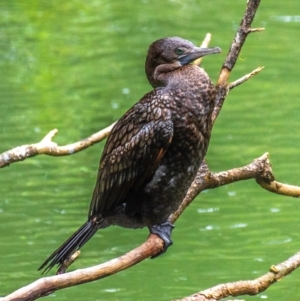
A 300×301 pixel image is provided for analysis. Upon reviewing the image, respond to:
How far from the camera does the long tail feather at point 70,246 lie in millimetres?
3879

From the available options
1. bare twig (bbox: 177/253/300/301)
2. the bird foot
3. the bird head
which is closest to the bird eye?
the bird head

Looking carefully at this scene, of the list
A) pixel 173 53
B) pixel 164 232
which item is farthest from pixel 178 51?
pixel 164 232

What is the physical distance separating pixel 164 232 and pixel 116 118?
571 centimetres

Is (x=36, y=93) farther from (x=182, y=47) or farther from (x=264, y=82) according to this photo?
(x=182, y=47)

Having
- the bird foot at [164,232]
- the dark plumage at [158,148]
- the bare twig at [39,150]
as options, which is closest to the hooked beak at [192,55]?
the dark plumage at [158,148]

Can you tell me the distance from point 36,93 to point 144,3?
144 inches

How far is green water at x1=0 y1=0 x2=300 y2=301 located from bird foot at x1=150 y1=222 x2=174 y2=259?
962mm

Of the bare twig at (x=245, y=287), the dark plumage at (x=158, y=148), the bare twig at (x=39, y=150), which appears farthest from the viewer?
the bare twig at (x=39, y=150)

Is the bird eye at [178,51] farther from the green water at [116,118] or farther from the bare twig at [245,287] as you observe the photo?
the bare twig at [245,287]

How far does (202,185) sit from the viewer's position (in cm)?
418

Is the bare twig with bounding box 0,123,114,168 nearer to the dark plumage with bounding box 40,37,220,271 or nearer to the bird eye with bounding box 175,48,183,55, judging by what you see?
the dark plumage with bounding box 40,37,220,271

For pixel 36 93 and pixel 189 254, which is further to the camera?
pixel 36 93

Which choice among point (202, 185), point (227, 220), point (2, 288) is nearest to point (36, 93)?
point (227, 220)

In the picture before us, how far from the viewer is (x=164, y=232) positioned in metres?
3.95
